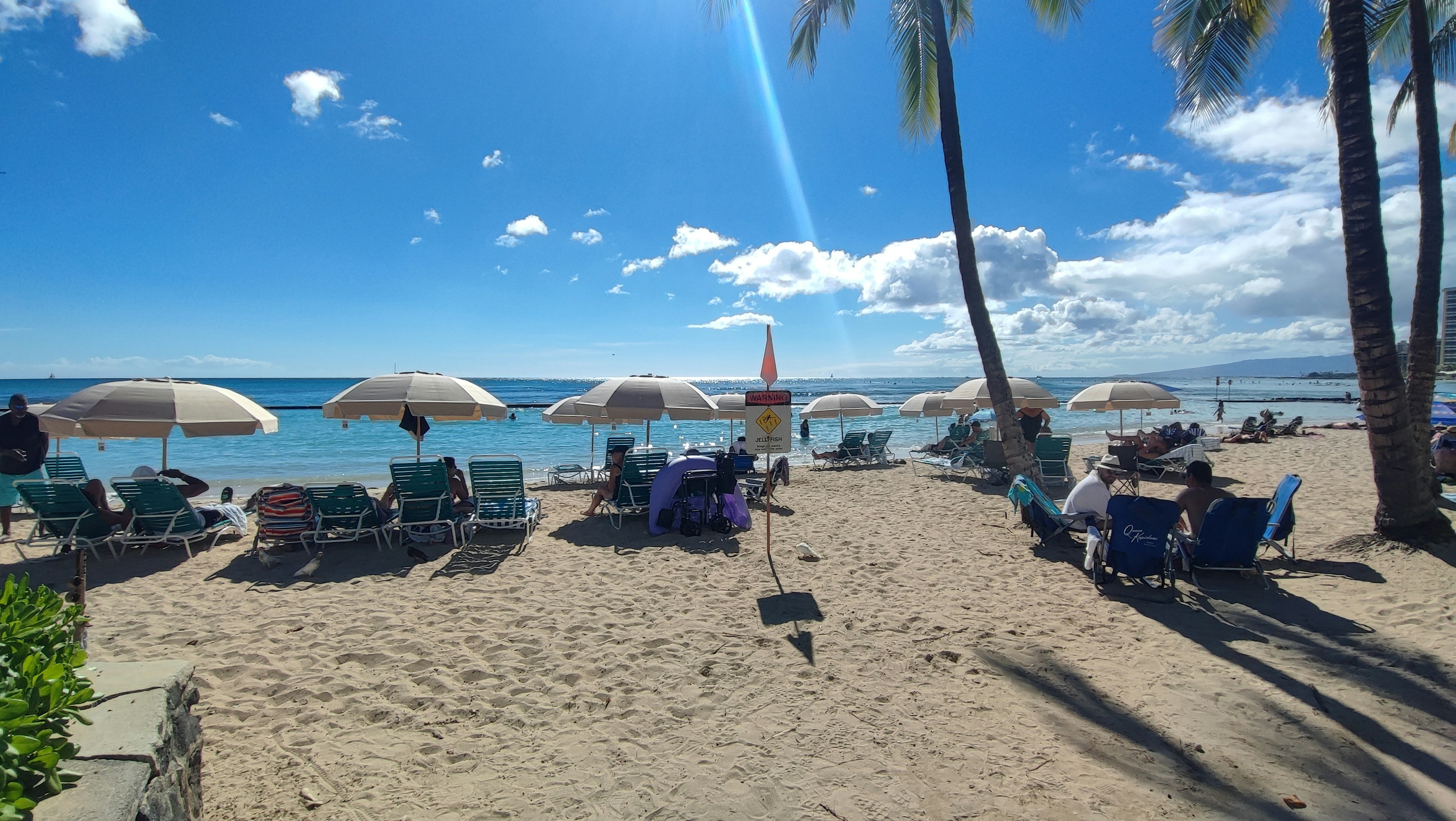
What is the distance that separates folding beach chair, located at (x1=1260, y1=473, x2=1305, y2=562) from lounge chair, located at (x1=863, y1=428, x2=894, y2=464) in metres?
9.82

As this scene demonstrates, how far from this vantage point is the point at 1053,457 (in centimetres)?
1157

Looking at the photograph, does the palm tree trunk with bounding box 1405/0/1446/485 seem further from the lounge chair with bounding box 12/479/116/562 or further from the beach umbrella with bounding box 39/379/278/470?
the lounge chair with bounding box 12/479/116/562

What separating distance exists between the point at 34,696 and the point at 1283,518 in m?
8.08

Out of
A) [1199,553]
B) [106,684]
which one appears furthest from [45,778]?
[1199,553]

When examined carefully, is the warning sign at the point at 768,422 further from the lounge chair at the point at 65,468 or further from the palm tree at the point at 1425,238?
the lounge chair at the point at 65,468

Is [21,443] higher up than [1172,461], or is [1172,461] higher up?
[21,443]

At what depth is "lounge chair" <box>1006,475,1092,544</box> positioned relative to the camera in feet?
21.2

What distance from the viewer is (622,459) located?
29.9 feet

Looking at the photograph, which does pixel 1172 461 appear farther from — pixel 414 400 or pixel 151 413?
pixel 151 413

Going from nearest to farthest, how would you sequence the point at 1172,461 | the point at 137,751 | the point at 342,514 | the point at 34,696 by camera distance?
the point at 34,696 → the point at 137,751 → the point at 342,514 → the point at 1172,461

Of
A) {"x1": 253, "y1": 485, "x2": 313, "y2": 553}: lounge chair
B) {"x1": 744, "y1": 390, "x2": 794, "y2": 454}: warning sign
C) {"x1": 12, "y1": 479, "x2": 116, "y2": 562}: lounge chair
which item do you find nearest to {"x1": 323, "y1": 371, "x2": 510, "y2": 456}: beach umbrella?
{"x1": 253, "y1": 485, "x2": 313, "y2": 553}: lounge chair

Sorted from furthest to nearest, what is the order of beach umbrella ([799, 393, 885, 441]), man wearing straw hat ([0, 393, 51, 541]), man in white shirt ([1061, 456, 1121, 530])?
beach umbrella ([799, 393, 885, 441]), man wearing straw hat ([0, 393, 51, 541]), man in white shirt ([1061, 456, 1121, 530])

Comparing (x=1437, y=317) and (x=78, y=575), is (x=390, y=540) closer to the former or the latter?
(x=78, y=575)

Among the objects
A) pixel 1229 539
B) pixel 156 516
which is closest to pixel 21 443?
pixel 156 516
